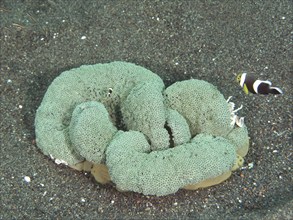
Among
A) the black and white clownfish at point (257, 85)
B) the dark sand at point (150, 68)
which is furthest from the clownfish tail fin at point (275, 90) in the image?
the dark sand at point (150, 68)

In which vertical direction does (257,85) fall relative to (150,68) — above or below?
above

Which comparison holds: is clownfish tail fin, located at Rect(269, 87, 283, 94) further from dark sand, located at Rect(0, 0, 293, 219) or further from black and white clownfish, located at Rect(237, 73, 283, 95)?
dark sand, located at Rect(0, 0, 293, 219)

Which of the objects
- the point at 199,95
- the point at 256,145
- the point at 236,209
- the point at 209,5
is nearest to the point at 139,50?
the point at 209,5

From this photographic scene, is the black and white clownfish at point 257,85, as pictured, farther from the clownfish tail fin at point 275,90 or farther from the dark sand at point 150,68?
the dark sand at point 150,68

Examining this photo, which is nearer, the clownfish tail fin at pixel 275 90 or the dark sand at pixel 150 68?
the clownfish tail fin at pixel 275 90

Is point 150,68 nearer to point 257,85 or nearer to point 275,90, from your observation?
point 257,85

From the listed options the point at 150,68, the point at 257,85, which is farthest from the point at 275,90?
the point at 150,68

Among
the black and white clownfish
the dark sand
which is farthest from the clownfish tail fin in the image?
the dark sand

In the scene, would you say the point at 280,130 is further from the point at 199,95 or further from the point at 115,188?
the point at 115,188

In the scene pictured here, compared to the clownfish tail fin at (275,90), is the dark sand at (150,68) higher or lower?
lower
